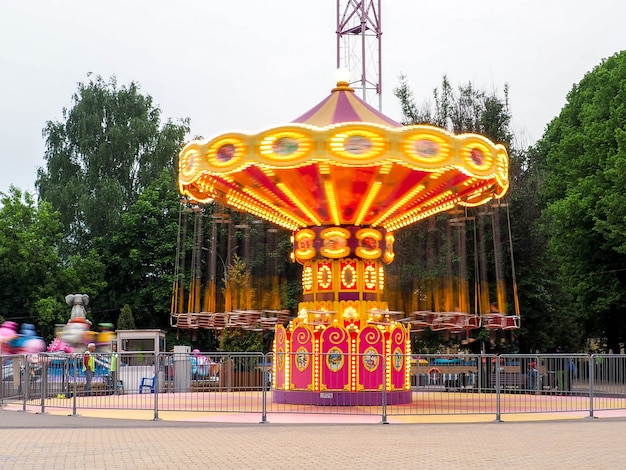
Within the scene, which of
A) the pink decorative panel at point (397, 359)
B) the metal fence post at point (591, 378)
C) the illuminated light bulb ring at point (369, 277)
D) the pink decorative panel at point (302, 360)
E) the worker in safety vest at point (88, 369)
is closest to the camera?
the metal fence post at point (591, 378)

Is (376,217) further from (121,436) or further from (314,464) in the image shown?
(314,464)

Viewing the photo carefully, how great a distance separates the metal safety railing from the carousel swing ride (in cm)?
6

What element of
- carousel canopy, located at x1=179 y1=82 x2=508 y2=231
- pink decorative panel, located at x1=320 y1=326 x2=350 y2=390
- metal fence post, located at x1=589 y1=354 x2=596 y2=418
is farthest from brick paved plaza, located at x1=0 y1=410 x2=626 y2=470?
carousel canopy, located at x1=179 y1=82 x2=508 y2=231

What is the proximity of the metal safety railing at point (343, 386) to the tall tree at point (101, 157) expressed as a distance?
27798mm

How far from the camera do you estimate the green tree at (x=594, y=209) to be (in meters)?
36.8

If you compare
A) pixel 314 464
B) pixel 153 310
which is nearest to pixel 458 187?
pixel 314 464

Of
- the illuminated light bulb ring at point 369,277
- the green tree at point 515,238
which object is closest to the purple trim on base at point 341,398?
the illuminated light bulb ring at point 369,277

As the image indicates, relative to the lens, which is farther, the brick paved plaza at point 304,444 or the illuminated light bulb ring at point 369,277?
the illuminated light bulb ring at point 369,277

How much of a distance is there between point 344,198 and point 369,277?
203cm

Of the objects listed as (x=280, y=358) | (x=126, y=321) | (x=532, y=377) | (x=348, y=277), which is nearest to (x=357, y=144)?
(x=348, y=277)

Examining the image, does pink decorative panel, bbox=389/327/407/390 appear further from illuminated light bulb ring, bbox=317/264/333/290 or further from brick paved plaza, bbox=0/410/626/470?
brick paved plaza, bbox=0/410/626/470

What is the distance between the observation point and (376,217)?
72.1 ft

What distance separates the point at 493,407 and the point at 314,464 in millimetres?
9675

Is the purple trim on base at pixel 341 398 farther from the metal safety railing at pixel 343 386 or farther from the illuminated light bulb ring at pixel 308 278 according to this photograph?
the illuminated light bulb ring at pixel 308 278
